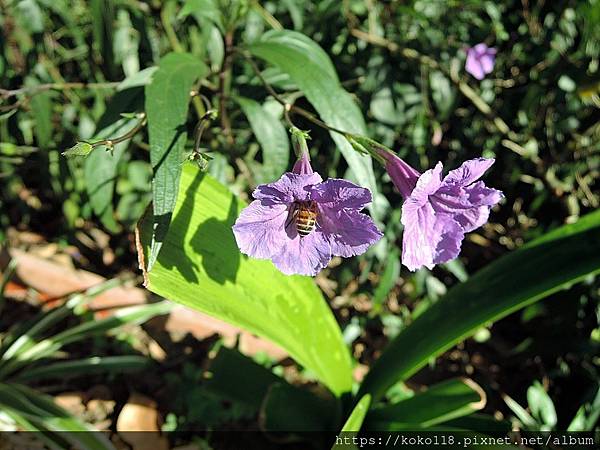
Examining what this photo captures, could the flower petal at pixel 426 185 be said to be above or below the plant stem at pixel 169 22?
above

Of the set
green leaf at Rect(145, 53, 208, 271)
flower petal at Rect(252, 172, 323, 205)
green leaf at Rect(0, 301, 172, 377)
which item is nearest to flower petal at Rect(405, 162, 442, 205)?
flower petal at Rect(252, 172, 323, 205)

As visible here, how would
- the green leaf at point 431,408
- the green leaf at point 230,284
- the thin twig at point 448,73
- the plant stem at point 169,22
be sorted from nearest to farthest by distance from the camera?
the green leaf at point 230,284 → the green leaf at point 431,408 → the plant stem at point 169,22 → the thin twig at point 448,73

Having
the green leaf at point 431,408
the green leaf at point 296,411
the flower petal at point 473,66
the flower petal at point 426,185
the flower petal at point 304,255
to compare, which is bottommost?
the green leaf at point 296,411

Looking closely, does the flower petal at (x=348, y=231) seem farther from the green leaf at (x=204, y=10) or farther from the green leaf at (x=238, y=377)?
the green leaf at (x=238, y=377)

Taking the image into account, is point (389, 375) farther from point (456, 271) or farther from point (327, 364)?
point (456, 271)

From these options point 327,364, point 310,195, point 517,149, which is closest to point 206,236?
point 310,195

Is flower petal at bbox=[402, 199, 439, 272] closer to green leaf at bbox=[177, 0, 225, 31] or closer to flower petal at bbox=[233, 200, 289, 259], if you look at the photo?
flower petal at bbox=[233, 200, 289, 259]

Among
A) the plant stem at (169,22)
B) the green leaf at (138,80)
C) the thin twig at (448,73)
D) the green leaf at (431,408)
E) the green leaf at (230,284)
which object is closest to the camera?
the green leaf at (230,284)

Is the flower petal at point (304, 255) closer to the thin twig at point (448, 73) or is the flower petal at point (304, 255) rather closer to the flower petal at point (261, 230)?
the flower petal at point (261, 230)

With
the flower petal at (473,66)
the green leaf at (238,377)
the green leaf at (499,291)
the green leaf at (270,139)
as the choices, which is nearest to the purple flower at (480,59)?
the flower petal at (473,66)

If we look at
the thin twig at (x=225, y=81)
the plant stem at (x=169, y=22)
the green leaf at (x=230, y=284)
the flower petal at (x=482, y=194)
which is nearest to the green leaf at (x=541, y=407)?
the green leaf at (x=230, y=284)

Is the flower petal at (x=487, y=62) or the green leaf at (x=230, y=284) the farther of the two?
the flower petal at (x=487, y=62)
